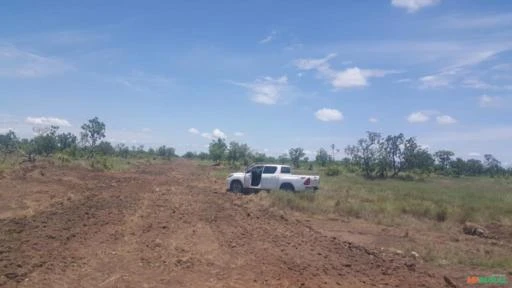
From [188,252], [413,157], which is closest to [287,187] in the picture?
[188,252]

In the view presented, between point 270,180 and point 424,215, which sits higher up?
point 270,180

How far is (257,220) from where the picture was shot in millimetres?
14984

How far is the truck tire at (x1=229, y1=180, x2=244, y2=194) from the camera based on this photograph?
26.3 meters

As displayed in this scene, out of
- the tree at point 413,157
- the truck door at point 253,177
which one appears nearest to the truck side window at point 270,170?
the truck door at point 253,177

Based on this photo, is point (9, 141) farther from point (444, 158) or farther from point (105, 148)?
point (444, 158)

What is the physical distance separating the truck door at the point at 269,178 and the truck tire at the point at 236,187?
5.49 feet

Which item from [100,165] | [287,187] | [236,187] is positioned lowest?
[236,187]

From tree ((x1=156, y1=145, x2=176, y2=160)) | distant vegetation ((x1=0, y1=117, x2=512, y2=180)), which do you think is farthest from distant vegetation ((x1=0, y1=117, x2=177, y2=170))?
tree ((x1=156, y1=145, x2=176, y2=160))

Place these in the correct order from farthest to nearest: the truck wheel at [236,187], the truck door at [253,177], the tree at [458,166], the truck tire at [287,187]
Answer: the tree at [458,166], the truck wheel at [236,187], the truck door at [253,177], the truck tire at [287,187]

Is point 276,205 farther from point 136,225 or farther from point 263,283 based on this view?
point 263,283

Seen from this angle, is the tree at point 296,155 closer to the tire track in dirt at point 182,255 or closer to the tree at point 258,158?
the tree at point 258,158

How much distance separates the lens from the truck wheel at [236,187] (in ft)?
86.4

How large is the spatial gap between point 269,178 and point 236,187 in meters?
2.50

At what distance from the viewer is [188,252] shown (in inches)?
407
